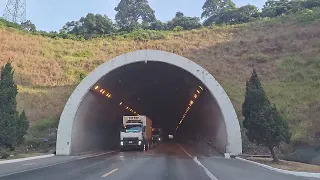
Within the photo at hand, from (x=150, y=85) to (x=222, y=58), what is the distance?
2424 cm

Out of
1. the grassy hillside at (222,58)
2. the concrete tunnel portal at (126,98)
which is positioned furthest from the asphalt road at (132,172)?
the grassy hillside at (222,58)

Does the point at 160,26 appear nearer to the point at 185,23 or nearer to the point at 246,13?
the point at 185,23

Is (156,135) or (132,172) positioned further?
(156,135)

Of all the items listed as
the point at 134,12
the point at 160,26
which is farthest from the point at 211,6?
the point at 160,26

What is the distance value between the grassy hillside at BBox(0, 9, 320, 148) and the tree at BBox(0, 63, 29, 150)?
598 inches

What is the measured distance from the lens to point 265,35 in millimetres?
74562

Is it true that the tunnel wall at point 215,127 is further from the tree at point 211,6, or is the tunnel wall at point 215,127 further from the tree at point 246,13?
the tree at point 211,6

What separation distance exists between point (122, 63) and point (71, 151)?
25.5ft

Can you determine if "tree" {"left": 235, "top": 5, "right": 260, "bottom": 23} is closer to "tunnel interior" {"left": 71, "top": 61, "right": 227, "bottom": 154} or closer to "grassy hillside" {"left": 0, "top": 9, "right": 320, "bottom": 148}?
"grassy hillside" {"left": 0, "top": 9, "right": 320, "bottom": 148}

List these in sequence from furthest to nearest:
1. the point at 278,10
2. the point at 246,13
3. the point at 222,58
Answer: the point at 246,13, the point at 278,10, the point at 222,58

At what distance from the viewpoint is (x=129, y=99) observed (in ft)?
154

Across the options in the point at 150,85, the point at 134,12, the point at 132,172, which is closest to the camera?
the point at 132,172

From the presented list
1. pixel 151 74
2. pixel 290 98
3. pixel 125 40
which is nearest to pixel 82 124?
pixel 151 74

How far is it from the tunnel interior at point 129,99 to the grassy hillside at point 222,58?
21.4 ft
